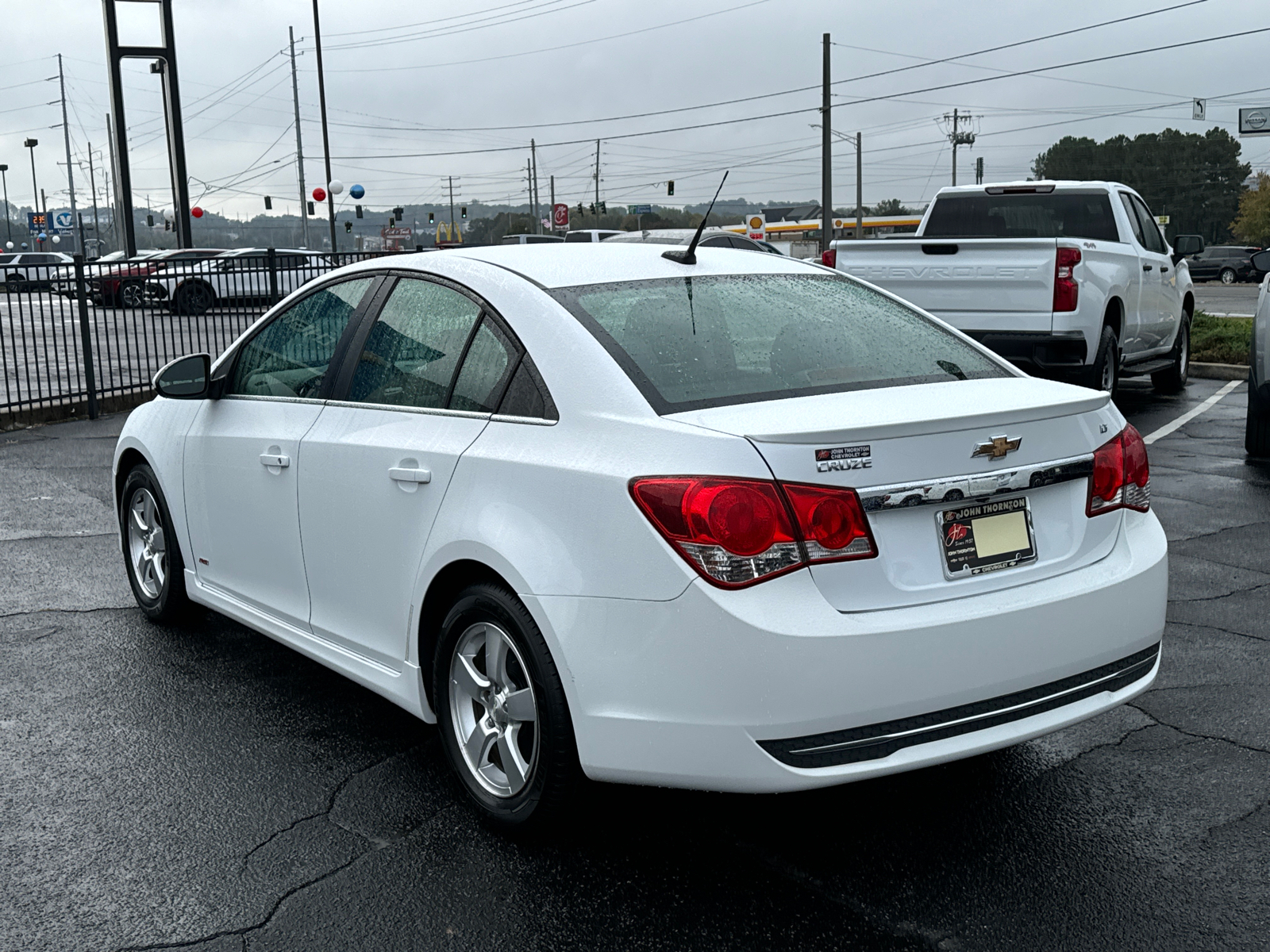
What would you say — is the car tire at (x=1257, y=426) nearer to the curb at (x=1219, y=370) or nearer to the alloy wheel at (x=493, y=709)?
the curb at (x=1219, y=370)

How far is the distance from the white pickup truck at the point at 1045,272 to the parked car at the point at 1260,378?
130 cm

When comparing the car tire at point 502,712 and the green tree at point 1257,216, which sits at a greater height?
the green tree at point 1257,216

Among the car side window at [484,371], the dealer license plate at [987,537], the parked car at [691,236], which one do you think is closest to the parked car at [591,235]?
the parked car at [691,236]

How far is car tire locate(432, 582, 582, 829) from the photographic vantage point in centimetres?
310

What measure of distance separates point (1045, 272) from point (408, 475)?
7.51 metres

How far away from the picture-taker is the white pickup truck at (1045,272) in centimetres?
982

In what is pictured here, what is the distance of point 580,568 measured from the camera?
2.96m

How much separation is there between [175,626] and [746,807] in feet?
9.79

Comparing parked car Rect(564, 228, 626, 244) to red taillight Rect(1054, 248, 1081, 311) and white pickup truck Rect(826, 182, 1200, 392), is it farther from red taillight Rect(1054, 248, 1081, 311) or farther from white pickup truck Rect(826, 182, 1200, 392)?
red taillight Rect(1054, 248, 1081, 311)

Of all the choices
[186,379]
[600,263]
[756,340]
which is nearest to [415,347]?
[600,263]

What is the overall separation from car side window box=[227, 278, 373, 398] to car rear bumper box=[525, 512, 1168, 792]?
64.7 inches

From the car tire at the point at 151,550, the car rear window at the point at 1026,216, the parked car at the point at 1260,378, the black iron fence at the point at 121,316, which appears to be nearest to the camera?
the car tire at the point at 151,550

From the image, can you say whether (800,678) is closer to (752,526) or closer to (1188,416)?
(752,526)

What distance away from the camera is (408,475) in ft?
11.6
